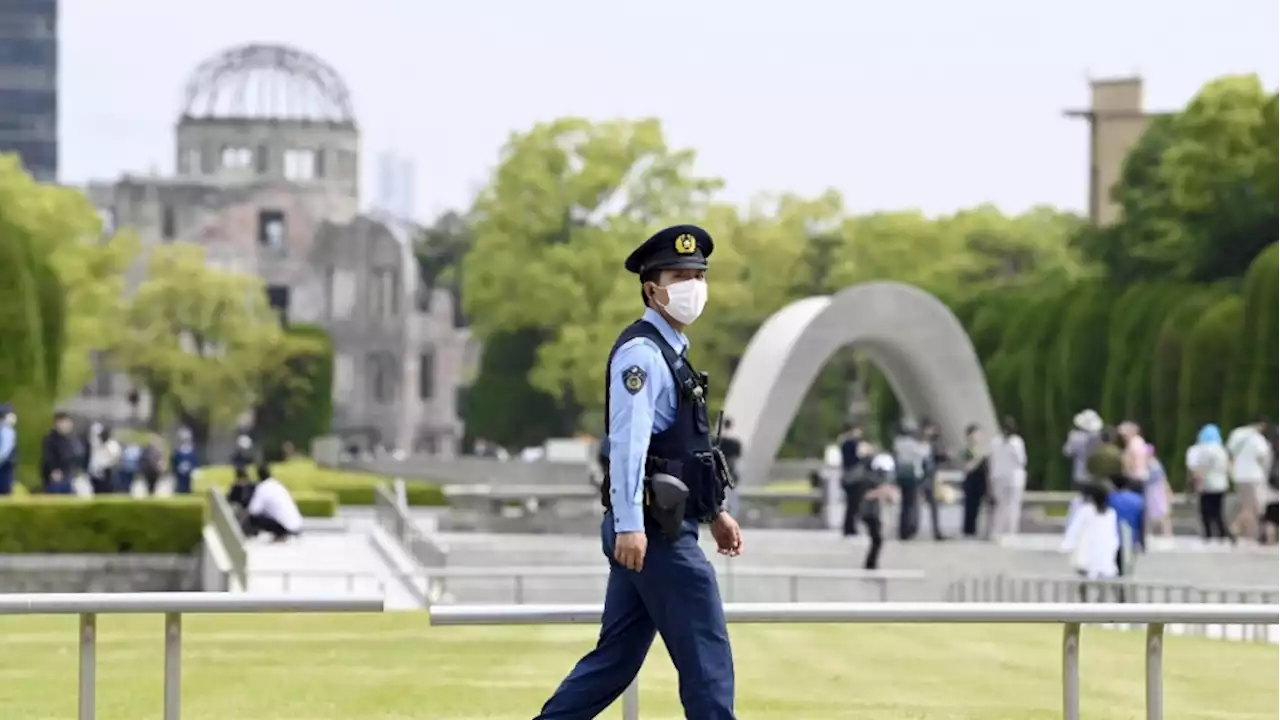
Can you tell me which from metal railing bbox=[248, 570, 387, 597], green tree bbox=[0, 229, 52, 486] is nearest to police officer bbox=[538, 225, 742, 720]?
metal railing bbox=[248, 570, 387, 597]

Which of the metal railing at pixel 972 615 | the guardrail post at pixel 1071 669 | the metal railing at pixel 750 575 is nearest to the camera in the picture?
the metal railing at pixel 972 615

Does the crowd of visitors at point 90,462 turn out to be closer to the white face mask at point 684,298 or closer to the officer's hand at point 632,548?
the white face mask at point 684,298

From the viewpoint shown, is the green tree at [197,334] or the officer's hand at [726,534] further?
the green tree at [197,334]

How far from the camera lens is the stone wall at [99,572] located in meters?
32.1

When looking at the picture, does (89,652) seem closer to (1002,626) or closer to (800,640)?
(800,640)

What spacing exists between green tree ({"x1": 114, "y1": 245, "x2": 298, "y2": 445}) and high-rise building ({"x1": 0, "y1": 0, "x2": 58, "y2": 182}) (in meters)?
52.1

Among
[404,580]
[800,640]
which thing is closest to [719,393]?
[404,580]

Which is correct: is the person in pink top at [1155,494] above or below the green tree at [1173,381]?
below

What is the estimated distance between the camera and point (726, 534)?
820cm

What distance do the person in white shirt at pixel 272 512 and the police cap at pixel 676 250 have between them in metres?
23.5

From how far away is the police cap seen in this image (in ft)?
26.5

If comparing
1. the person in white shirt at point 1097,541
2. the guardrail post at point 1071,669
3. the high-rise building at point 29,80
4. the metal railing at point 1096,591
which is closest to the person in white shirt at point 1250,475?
the metal railing at point 1096,591

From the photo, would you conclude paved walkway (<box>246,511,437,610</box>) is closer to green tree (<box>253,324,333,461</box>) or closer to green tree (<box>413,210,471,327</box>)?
green tree (<box>253,324,333,461</box>)

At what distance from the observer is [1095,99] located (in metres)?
78.4
